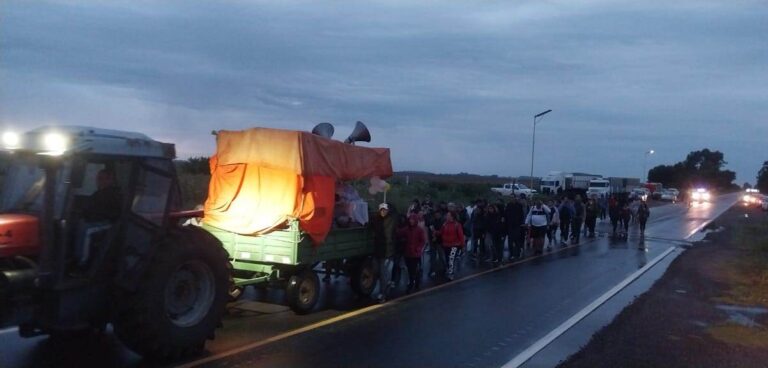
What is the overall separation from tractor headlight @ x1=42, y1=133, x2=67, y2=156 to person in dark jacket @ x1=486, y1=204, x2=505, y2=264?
13420 mm

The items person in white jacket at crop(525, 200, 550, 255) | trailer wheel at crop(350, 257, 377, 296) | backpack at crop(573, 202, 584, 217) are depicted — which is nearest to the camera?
trailer wheel at crop(350, 257, 377, 296)

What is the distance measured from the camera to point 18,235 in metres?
6.91

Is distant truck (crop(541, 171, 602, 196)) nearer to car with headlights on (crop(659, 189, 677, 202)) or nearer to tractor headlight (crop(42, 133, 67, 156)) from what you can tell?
car with headlights on (crop(659, 189, 677, 202))

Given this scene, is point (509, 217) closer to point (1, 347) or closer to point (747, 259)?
point (747, 259)

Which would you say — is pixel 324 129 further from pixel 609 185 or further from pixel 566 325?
pixel 609 185

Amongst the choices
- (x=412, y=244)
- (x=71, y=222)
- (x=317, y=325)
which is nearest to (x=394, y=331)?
(x=317, y=325)

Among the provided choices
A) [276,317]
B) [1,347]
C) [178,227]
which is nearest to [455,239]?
[276,317]

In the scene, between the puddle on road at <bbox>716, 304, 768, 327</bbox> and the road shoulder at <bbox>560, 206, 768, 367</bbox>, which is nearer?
the road shoulder at <bbox>560, 206, 768, 367</bbox>

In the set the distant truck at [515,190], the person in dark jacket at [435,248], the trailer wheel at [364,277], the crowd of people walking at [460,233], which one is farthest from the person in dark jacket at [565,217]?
the distant truck at [515,190]

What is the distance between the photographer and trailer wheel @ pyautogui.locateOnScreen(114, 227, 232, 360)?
7531 millimetres

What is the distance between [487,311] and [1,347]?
6768 mm

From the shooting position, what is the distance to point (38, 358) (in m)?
7.86

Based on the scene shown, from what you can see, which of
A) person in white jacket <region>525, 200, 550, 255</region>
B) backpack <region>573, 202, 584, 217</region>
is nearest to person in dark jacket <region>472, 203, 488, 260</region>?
person in white jacket <region>525, 200, 550, 255</region>

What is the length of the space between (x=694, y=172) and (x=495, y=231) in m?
144
